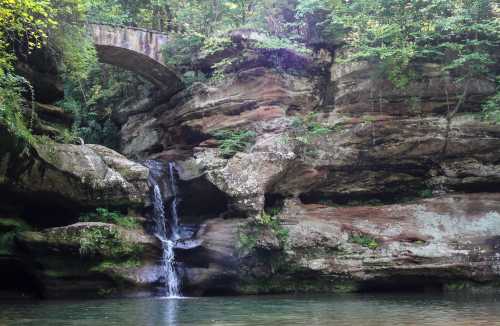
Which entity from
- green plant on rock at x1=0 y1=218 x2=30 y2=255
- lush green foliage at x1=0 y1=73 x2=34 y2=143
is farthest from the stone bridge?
green plant on rock at x1=0 y1=218 x2=30 y2=255

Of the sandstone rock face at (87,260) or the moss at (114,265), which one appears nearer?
the sandstone rock face at (87,260)

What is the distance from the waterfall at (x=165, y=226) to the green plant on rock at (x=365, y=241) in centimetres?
593

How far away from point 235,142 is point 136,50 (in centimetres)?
644

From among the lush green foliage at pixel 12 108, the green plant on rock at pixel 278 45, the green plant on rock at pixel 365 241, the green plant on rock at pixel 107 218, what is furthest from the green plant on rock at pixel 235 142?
the lush green foliage at pixel 12 108

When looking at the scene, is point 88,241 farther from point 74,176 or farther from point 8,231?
point 8,231

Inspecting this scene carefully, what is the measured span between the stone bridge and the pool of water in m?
11.6

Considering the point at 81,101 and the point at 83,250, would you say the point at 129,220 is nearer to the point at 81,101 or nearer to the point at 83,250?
the point at 83,250

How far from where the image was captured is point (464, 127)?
18281 millimetres

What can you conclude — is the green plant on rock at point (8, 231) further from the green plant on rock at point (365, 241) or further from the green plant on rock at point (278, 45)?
the green plant on rock at point (278, 45)

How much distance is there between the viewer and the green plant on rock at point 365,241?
648 inches

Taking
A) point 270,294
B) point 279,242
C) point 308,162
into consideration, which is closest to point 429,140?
point 308,162

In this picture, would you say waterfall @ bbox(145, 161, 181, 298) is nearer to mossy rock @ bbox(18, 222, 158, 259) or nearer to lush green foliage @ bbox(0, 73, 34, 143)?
mossy rock @ bbox(18, 222, 158, 259)

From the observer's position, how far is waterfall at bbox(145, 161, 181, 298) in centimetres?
1602

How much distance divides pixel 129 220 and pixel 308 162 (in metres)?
6.62
